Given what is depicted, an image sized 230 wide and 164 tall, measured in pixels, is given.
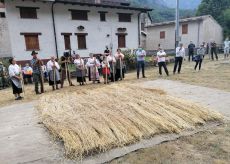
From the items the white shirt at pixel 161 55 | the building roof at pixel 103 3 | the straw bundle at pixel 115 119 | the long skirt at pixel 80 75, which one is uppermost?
the building roof at pixel 103 3

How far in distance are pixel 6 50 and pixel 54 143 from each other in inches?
893

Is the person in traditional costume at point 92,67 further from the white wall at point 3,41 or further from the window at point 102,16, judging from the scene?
the white wall at point 3,41

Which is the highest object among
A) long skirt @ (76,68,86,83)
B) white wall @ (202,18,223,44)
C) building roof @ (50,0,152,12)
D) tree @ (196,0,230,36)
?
tree @ (196,0,230,36)

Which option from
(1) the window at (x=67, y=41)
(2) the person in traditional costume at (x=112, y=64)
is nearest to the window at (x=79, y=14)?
(1) the window at (x=67, y=41)

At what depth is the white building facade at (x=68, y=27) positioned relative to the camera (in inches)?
667

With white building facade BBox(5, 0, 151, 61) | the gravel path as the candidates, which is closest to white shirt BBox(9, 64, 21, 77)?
the gravel path

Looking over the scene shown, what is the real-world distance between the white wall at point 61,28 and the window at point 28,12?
0.22 metres

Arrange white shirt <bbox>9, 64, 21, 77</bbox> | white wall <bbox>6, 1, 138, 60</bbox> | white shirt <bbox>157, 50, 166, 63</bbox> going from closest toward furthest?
white shirt <bbox>9, 64, 21, 77</bbox> → white shirt <bbox>157, 50, 166, 63</bbox> → white wall <bbox>6, 1, 138, 60</bbox>

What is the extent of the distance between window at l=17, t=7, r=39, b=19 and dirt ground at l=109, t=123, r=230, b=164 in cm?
1633

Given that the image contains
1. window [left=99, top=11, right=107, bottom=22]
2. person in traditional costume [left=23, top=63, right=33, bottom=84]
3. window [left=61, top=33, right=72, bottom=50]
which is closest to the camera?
person in traditional costume [left=23, top=63, right=33, bottom=84]

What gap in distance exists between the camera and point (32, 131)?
4496 millimetres

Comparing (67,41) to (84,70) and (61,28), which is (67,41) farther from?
(84,70)

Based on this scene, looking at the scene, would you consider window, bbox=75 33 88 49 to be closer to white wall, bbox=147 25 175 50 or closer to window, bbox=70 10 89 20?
window, bbox=70 10 89 20

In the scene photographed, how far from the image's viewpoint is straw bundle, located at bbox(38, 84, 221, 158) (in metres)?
3.66
